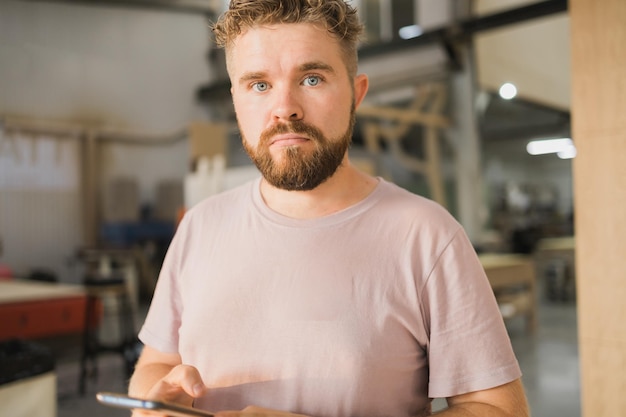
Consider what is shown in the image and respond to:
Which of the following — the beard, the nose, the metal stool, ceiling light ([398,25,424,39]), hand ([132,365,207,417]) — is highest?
ceiling light ([398,25,424,39])

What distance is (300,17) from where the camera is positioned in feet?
3.53

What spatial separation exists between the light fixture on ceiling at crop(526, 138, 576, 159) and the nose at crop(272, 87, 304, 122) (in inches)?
653

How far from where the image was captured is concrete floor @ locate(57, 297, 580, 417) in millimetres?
4289

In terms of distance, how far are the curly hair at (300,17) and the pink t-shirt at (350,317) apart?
32 centimetres

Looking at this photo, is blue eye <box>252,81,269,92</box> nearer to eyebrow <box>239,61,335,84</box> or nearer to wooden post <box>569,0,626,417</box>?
eyebrow <box>239,61,335,84</box>

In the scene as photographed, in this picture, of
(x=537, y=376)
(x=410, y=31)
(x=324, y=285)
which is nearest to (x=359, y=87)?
(x=324, y=285)

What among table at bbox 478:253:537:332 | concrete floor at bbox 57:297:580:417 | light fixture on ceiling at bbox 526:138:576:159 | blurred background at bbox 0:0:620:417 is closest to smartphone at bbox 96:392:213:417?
concrete floor at bbox 57:297:580:417

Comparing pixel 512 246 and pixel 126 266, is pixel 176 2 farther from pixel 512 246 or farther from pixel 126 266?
pixel 512 246

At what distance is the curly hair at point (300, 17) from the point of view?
108 cm

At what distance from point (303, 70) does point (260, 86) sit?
9 centimetres

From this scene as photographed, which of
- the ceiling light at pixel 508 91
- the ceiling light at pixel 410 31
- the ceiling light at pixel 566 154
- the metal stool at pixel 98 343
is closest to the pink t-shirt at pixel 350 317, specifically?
the metal stool at pixel 98 343

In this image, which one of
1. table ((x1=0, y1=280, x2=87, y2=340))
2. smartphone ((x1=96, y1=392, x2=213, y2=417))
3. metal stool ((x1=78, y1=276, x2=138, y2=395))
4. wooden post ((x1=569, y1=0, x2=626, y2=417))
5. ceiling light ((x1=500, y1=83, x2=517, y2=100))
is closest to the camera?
smartphone ((x1=96, y1=392, x2=213, y2=417))

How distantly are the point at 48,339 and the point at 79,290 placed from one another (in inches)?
50.4

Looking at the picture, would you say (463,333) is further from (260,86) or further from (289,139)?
(260,86)
